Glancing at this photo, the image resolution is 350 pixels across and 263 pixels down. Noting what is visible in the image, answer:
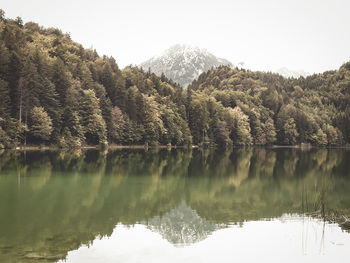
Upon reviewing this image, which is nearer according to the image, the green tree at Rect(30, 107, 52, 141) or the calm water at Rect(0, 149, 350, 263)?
the calm water at Rect(0, 149, 350, 263)

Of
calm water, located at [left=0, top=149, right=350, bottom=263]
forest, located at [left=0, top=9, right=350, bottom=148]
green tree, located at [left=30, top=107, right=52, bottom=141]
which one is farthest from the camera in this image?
forest, located at [left=0, top=9, right=350, bottom=148]

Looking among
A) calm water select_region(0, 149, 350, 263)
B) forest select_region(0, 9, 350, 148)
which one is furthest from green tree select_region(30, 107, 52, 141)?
calm water select_region(0, 149, 350, 263)

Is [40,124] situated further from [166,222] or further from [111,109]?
[166,222]

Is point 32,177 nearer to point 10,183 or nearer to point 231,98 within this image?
point 10,183

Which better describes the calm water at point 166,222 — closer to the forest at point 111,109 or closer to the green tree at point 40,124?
the green tree at point 40,124

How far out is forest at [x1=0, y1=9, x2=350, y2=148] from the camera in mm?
80375

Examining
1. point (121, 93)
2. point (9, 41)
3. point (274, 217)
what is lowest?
point (274, 217)

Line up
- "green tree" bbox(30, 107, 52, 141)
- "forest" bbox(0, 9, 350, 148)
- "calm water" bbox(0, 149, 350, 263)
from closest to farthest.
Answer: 1. "calm water" bbox(0, 149, 350, 263)
2. "green tree" bbox(30, 107, 52, 141)
3. "forest" bbox(0, 9, 350, 148)

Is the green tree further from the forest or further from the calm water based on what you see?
the calm water

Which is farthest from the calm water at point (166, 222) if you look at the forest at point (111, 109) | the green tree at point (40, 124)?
the forest at point (111, 109)

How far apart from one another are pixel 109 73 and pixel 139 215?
102314 millimetres

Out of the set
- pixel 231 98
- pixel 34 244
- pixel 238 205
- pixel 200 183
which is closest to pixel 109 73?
pixel 231 98

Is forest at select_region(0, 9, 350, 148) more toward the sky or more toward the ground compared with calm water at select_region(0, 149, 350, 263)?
more toward the sky

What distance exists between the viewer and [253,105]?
6791 inches
